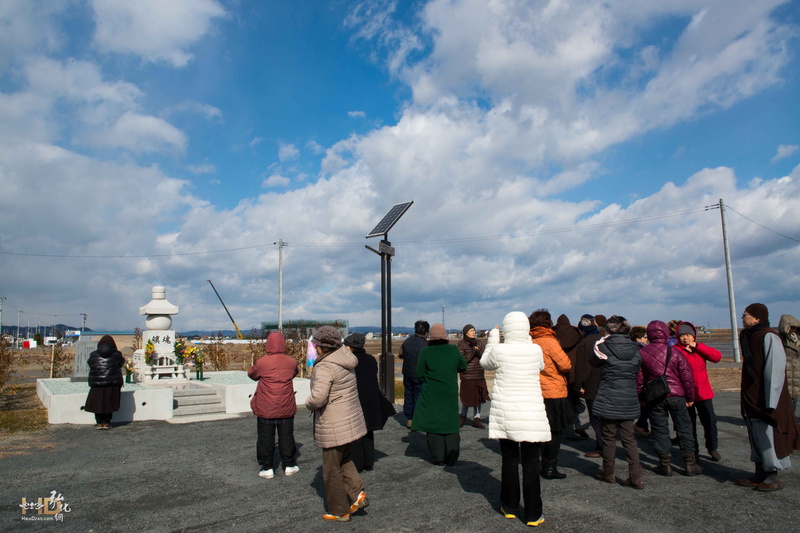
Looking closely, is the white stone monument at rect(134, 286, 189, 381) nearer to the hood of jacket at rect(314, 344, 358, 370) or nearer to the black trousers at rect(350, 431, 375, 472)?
the black trousers at rect(350, 431, 375, 472)

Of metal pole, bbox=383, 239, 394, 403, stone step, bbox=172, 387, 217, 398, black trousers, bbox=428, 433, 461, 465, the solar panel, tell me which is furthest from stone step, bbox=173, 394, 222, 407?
black trousers, bbox=428, 433, 461, 465

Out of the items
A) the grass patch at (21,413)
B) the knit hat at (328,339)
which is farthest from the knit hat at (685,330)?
the grass patch at (21,413)

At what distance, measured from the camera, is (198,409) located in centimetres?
1093

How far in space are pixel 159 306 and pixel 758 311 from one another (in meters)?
12.9

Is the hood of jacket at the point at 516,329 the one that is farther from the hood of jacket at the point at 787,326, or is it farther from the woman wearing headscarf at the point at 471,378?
the hood of jacket at the point at 787,326

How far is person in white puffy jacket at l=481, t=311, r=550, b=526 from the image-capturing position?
4270 millimetres

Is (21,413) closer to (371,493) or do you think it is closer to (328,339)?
(371,493)

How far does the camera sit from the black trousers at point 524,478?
422cm

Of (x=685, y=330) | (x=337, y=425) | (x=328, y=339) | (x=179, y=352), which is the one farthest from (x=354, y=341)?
(x=179, y=352)

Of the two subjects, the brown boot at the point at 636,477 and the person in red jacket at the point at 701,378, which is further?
the person in red jacket at the point at 701,378

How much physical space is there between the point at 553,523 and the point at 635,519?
0.72 m

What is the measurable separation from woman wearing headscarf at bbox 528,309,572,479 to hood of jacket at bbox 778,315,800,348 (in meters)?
3.54

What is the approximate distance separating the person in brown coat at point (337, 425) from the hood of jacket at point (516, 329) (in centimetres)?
144

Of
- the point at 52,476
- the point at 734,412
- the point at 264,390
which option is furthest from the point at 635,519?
the point at 734,412
